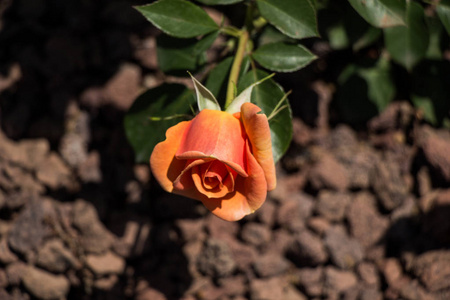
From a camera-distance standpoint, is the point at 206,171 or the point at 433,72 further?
the point at 433,72

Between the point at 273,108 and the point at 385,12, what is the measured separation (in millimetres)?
366

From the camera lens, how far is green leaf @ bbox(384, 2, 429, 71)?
1.30 meters

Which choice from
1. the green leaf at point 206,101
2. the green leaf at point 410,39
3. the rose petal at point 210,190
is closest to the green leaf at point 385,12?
the green leaf at point 410,39

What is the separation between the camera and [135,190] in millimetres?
1632

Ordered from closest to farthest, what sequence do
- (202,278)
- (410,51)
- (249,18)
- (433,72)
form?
(249,18) < (410,51) < (433,72) < (202,278)

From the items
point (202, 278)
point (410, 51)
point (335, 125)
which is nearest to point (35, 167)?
point (202, 278)

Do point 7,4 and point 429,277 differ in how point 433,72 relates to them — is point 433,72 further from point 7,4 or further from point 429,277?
point 7,4

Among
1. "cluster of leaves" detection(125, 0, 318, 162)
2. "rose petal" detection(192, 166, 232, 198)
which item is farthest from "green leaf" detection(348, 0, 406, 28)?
"rose petal" detection(192, 166, 232, 198)

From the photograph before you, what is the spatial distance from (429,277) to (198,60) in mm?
1147

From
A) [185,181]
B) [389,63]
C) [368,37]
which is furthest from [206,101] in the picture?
[389,63]

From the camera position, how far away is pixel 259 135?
0.79 metres

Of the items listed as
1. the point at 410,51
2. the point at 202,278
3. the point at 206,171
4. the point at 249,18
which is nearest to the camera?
the point at 206,171

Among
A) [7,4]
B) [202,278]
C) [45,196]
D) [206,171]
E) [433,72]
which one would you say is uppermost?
[206,171]

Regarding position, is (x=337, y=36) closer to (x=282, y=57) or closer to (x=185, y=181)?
(x=282, y=57)
